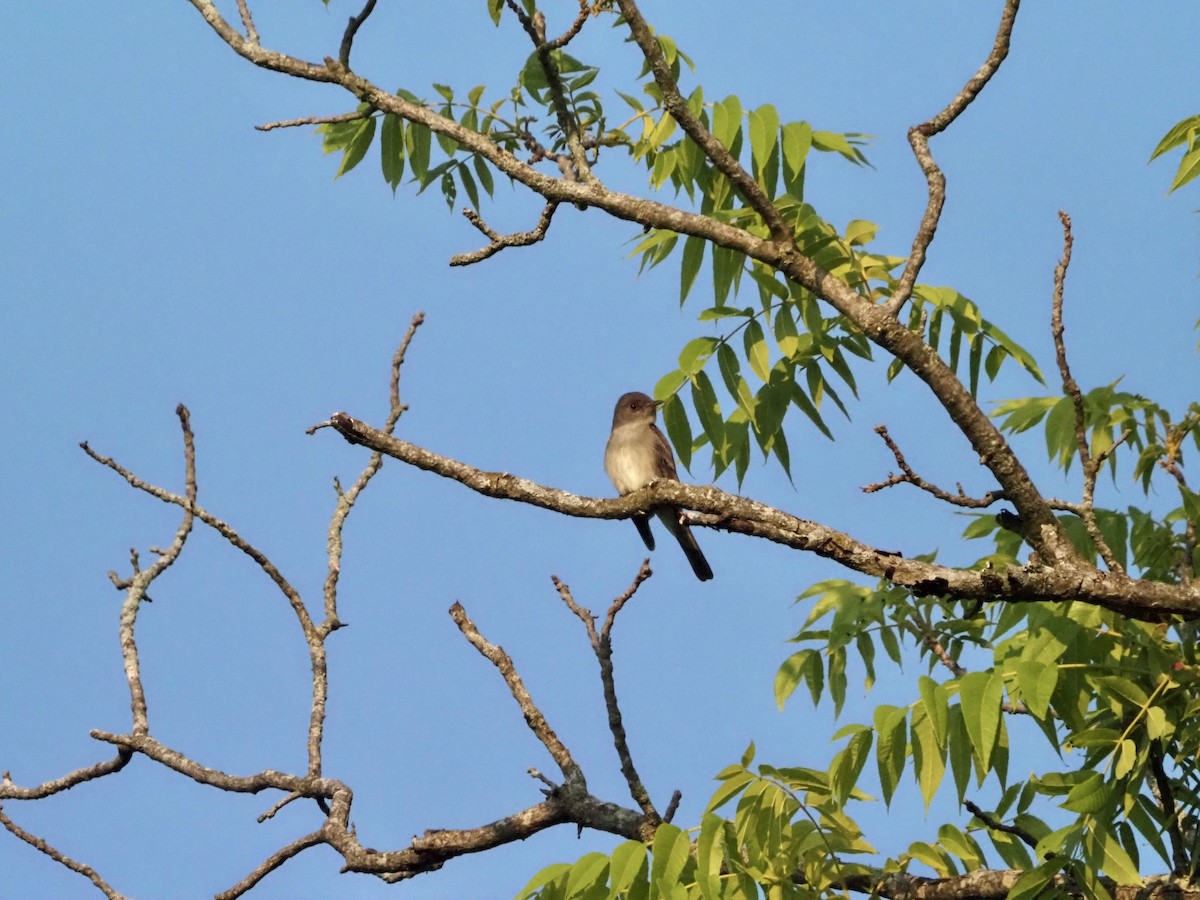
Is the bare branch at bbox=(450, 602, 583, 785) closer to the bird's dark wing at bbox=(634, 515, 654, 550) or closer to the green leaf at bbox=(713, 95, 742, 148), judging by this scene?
the green leaf at bbox=(713, 95, 742, 148)

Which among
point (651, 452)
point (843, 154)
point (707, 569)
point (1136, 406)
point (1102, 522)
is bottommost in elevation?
point (1102, 522)

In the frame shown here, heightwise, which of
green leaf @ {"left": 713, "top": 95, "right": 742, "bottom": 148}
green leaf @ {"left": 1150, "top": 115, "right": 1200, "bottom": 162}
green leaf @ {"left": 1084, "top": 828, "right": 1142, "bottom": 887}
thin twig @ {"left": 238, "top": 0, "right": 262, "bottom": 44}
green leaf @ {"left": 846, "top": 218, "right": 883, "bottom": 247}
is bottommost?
green leaf @ {"left": 1084, "top": 828, "right": 1142, "bottom": 887}

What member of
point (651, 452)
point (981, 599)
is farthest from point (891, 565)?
point (651, 452)

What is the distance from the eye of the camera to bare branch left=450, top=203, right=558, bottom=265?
716 cm

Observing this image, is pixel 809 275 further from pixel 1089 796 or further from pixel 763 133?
pixel 1089 796

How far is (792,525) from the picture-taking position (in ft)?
19.6

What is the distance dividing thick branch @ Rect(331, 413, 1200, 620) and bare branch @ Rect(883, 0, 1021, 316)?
54.2 inches

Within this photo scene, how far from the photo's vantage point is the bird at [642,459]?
1282cm

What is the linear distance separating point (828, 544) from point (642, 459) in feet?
23.0

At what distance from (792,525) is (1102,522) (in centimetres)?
221

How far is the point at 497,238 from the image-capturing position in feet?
23.8

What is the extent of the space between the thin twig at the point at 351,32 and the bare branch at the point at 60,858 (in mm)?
5830

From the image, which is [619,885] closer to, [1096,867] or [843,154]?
[1096,867]

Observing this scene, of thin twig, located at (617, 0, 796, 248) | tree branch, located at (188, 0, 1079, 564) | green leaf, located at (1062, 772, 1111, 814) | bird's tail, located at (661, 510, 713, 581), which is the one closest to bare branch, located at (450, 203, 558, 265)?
tree branch, located at (188, 0, 1079, 564)
